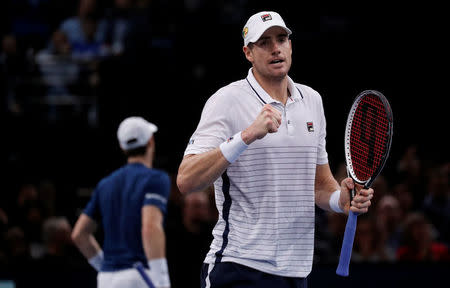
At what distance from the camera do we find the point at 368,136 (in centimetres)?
428

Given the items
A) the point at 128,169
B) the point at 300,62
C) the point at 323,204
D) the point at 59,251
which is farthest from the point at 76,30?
the point at 323,204

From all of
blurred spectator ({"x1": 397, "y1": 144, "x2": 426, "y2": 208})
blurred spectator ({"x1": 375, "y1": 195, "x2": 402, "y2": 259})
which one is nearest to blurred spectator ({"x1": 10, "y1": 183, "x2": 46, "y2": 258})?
blurred spectator ({"x1": 375, "y1": 195, "x2": 402, "y2": 259})

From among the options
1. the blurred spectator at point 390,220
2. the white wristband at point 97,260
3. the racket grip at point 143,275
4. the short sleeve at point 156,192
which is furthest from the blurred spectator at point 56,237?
the blurred spectator at point 390,220

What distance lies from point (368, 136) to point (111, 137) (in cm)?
579

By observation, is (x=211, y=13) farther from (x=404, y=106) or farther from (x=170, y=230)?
(x=170, y=230)

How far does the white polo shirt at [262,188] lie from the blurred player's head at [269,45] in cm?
12

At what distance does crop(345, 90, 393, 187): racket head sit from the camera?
13.2 feet

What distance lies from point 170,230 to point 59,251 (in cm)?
120

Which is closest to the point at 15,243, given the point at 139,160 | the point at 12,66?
the point at 139,160

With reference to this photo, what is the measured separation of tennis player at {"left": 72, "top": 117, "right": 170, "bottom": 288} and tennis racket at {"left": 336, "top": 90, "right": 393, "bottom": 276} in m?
1.98

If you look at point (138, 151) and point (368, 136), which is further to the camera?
point (138, 151)

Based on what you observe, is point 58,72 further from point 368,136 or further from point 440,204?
point 368,136

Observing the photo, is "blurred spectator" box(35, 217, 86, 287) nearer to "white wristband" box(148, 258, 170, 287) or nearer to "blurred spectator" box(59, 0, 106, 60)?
"white wristband" box(148, 258, 170, 287)

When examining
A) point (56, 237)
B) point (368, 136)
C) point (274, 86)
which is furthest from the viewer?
point (56, 237)
